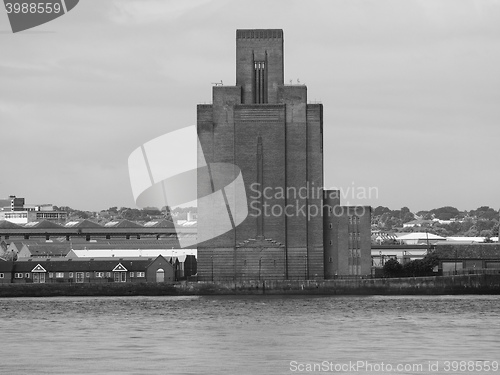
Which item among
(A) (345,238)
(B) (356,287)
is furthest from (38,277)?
(B) (356,287)

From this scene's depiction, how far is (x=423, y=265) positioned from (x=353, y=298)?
1447cm

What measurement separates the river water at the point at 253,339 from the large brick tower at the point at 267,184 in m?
19.9

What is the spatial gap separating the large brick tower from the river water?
19851mm

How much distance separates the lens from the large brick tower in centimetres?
8988

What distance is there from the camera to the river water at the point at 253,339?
3456 cm

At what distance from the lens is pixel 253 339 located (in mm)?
43312

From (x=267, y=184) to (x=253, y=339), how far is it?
46.9 meters

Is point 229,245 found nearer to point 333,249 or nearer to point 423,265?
point 333,249

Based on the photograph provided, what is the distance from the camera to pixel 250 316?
5838 centimetres

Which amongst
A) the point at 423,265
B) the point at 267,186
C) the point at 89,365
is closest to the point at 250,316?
the point at 89,365

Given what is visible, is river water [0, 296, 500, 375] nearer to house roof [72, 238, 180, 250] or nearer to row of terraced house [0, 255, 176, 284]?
row of terraced house [0, 255, 176, 284]

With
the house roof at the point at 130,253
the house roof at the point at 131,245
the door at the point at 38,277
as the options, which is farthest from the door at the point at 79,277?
the house roof at the point at 131,245

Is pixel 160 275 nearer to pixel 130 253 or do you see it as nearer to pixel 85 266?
pixel 85 266

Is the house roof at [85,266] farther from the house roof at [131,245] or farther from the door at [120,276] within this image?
the house roof at [131,245]
